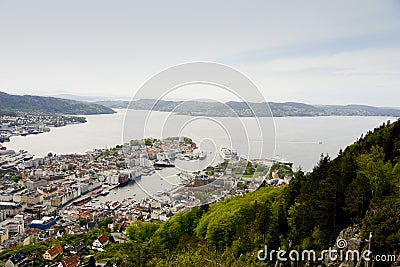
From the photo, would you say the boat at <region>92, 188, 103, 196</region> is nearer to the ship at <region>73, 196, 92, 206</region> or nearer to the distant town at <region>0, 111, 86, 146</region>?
the ship at <region>73, 196, 92, 206</region>

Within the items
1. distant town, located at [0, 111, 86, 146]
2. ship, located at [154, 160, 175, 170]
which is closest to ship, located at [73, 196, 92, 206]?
ship, located at [154, 160, 175, 170]

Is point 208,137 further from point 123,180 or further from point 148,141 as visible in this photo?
point 123,180

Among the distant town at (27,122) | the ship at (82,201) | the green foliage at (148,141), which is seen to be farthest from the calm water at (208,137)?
the distant town at (27,122)

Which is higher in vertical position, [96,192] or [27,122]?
[27,122]

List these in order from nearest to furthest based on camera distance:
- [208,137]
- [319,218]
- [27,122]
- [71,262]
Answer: [208,137], [319,218], [71,262], [27,122]

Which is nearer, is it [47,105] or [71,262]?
[71,262]

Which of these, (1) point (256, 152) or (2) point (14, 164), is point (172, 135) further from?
(2) point (14, 164)

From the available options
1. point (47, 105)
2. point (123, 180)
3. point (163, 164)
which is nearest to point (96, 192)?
point (123, 180)

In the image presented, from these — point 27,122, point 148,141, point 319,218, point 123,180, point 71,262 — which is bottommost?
point 123,180
